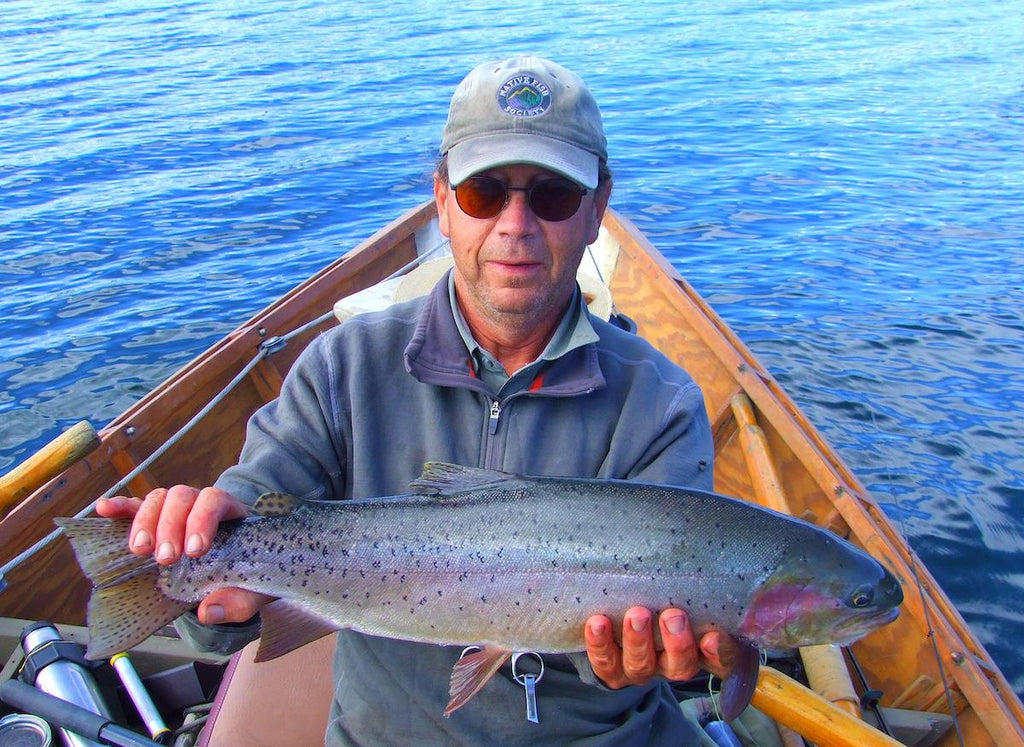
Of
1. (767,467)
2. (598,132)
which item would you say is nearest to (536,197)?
(598,132)

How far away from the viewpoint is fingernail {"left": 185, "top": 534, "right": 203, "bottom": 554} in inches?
99.8

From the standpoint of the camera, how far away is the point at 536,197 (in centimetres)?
309

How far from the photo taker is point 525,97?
303 cm

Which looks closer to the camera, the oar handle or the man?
the man

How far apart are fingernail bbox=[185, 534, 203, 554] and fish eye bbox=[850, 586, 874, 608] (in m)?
2.26

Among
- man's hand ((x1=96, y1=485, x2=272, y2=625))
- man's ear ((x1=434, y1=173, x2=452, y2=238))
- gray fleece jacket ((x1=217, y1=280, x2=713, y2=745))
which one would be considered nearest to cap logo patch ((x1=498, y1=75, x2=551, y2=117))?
man's ear ((x1=434, y1=173, x2=452, y2=238))

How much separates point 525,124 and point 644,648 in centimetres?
196

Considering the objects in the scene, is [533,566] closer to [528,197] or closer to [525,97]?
[528,197]

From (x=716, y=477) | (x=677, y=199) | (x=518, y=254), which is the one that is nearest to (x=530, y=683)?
(x=518, y=254)

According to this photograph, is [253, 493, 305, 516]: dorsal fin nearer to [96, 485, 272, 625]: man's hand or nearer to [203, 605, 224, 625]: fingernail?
[96, 485, 272, 625]: man's hand

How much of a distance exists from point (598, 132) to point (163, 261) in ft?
38.0

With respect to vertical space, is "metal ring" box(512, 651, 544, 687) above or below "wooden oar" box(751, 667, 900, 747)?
above

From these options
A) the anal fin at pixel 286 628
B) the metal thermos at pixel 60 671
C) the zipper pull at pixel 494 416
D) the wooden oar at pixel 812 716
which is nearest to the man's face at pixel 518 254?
the zipper pull at pixel 494 416

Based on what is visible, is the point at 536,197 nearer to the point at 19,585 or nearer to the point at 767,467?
the point at 767,467
